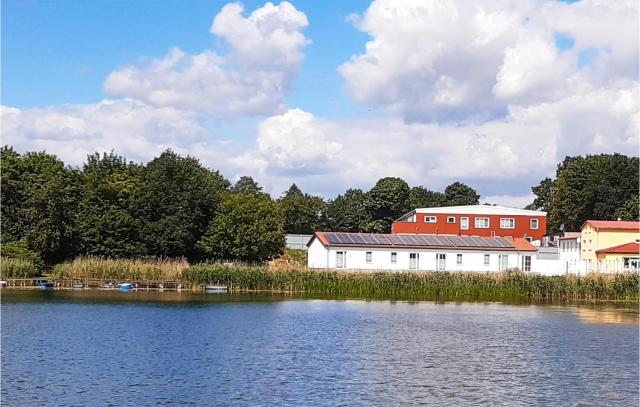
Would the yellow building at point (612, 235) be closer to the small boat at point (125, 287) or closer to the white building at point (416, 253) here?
the white building at point (416, 253)

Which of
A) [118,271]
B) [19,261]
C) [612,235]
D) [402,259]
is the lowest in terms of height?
[118,271]

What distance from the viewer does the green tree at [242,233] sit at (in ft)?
266

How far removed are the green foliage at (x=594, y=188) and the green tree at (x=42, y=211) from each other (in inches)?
3136

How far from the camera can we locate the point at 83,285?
72000mm

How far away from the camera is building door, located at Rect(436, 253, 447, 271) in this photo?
8600 centimetres

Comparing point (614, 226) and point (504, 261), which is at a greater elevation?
point (614, 226)

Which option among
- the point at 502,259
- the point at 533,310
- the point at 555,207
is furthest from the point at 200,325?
the point at 555,207

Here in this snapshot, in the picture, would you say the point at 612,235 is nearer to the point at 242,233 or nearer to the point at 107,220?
the point at 242,233

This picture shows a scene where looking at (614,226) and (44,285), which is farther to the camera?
(614,226)

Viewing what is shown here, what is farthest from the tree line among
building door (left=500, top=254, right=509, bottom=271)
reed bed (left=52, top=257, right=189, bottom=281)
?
building door (left=500, top=254, right=509, bottom=271)

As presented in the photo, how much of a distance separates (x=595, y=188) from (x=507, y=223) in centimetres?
2373

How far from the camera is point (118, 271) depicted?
73.9m

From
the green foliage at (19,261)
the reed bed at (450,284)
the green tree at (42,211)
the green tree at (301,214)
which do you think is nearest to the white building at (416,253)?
the reed bed at (450,284)

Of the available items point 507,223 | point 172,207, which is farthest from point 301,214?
point 172,207
